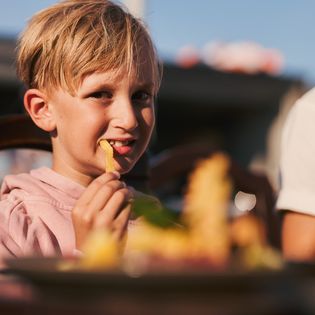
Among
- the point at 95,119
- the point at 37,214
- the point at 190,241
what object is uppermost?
the point at 190,241

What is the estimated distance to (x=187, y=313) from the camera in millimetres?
493

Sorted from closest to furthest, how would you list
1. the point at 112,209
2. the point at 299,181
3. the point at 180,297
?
the point at 180,297 < the point at 112,209 < the point at 299,181

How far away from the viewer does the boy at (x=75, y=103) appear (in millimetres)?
1560

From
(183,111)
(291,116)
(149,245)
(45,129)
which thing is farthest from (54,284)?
(183,111)

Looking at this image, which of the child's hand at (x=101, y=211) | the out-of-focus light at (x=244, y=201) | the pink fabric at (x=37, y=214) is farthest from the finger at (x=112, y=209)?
the out-of-focus light at (x=244, y=201)

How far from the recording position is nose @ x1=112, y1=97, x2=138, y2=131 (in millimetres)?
1578

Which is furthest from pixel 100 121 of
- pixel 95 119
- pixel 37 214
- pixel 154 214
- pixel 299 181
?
pixel 154 214

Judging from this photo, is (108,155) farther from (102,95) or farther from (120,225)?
(120,225)

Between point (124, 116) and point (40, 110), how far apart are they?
265 mm

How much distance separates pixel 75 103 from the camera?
1617mm

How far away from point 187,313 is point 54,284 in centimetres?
12

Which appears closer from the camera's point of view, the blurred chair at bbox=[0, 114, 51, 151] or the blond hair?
the blond hair

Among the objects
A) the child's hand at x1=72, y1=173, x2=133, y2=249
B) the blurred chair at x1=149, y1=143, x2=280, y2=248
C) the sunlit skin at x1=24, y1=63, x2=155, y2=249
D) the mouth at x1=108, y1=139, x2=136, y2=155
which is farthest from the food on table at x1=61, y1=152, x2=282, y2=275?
the blurred chair at x1=149, y1=143, x2=280, y2=248

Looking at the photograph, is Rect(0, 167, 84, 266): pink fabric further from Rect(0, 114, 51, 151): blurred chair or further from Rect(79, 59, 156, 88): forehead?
Rect(79, 59, 156, 88): forehead
